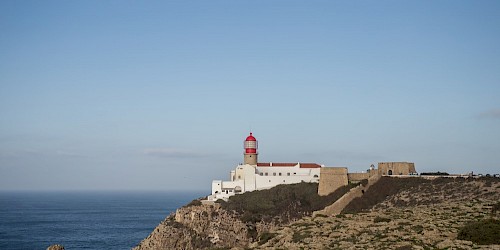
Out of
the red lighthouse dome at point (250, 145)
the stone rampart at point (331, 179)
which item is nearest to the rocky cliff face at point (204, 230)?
the stone rampart at point (331, 179)

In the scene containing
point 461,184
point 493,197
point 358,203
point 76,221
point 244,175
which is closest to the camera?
point 493,197

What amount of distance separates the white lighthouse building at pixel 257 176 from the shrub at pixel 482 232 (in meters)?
45.1

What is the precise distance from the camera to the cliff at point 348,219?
121 feet

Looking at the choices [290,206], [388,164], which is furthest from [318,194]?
[388,164]

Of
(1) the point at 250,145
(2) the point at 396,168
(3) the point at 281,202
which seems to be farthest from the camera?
(1) the point at 250,145

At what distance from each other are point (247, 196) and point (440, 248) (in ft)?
145

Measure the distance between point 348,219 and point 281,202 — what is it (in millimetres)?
26709


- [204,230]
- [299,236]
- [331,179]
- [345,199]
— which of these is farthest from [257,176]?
[299,236]

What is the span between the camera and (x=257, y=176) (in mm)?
79625

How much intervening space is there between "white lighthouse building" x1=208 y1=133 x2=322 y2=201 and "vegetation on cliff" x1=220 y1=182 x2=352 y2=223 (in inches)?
117

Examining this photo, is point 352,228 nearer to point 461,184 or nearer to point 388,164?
point 461,184

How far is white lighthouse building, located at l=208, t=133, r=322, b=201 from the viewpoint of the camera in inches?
3123

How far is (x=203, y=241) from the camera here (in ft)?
224

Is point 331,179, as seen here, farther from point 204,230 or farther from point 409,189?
point 204,230
